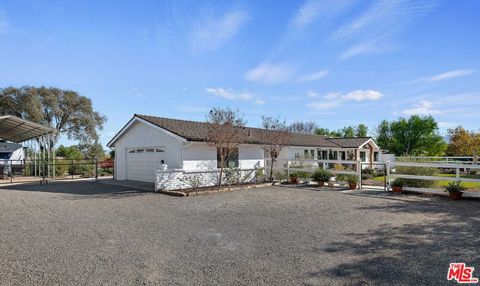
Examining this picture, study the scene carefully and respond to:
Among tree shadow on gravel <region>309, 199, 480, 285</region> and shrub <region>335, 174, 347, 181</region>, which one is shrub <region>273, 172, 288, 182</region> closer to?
shrub <region>335, 174, 347, 181</region>

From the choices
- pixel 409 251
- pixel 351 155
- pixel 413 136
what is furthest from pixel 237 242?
pixel 413 136

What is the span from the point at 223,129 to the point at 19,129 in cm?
1636

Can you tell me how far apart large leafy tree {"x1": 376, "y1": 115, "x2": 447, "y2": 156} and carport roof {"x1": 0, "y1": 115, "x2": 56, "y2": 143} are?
146 ft

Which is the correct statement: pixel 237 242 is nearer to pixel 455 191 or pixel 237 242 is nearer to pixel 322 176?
pixel 455 191

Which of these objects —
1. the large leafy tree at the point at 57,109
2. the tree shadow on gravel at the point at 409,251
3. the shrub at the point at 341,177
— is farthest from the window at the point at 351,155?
the large leafy tree at the point at 57,109

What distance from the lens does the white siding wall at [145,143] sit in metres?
15.5

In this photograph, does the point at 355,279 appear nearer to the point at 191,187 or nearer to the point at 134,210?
the point at 134,210

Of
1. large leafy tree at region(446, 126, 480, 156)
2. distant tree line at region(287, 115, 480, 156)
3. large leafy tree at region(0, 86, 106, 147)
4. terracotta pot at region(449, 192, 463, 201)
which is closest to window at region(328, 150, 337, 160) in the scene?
terracotta pot at region(449, 192, 463, 201)

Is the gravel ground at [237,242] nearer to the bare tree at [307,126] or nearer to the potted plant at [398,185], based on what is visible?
the potted plant at [398,185]

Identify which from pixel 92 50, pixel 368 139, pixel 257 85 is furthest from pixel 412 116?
pixel 92 50

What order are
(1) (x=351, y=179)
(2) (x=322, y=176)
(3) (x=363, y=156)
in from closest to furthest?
1. (1) (x=351, y=179)
2. (2) (x=322, y=176)
3. (3) (x=363, y=156)

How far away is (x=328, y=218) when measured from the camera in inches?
319

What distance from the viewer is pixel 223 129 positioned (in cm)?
1463

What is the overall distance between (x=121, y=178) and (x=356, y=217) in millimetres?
14910
